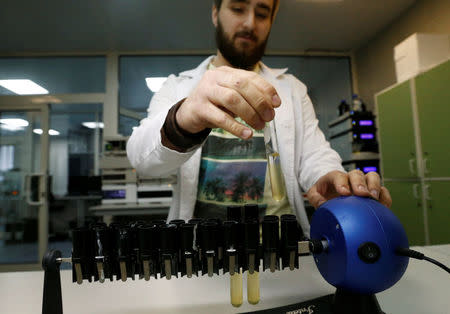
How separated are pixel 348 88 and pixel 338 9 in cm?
132

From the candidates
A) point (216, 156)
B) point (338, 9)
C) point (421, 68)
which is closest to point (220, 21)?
point (216, 156)

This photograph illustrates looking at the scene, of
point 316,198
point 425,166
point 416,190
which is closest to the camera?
point 316,198

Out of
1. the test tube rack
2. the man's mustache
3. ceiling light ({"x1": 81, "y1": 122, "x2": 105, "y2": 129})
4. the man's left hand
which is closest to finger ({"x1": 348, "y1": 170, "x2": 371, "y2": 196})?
the man's left hand

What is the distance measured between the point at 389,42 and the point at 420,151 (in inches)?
64.3

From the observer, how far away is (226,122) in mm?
470

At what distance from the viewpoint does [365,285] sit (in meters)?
0.41

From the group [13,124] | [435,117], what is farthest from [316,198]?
[13,124]

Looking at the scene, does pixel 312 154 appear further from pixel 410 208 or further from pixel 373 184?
pixel 410 208

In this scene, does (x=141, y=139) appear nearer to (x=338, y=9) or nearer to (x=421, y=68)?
(x=421, y=68)

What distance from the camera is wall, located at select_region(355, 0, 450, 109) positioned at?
8.30 feet

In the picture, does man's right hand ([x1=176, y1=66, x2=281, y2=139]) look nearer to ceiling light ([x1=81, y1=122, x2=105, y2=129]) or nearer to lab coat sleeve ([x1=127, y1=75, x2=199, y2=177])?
lab coat sleeve ([x1=127, y1=75, x2=199, y2=177])

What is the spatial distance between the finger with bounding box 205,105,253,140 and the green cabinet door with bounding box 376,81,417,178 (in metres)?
2.22

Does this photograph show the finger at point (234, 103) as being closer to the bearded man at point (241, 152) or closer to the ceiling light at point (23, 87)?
the bearded man at point (241, 152)

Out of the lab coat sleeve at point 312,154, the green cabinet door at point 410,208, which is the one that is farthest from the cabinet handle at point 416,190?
the lab coat sleeve at point 312,154
